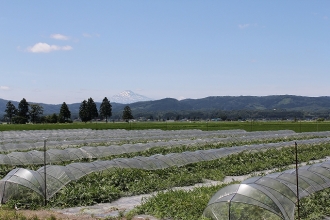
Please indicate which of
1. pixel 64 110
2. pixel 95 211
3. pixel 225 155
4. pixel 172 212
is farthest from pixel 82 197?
pixel 64 110

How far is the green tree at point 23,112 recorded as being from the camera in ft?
379

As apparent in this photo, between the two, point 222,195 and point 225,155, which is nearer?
point 222,195

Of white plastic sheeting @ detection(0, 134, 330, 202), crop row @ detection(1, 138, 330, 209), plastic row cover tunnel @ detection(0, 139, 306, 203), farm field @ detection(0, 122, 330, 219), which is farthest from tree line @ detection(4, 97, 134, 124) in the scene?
plastic row cover tunnel @ detection(0, 139, 306, 203)

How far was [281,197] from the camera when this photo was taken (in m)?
8.46

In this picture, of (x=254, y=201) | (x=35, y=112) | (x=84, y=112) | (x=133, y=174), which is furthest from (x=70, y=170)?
(x=35, y=112)

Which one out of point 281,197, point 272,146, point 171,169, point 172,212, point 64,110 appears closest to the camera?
point 281,197

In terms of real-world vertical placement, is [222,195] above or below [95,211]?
above

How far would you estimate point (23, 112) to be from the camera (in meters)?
117

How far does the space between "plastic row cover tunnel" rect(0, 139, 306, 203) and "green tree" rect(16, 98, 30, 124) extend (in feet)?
355

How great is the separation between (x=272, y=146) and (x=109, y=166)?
13475mm

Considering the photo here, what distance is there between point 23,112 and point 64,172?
11355cm

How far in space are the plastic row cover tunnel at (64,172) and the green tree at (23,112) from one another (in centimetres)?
10815

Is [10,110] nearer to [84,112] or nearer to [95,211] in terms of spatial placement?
[84,112]

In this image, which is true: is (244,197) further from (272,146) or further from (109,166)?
(272,146)
